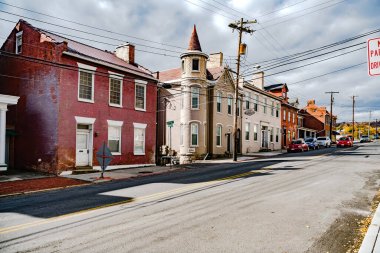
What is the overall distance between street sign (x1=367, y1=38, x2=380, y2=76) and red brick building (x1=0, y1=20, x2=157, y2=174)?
51.0 ft

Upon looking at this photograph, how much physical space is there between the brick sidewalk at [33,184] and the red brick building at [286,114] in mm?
39802

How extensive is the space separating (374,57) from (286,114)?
158 feet

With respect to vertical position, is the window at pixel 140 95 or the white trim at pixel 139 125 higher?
the window at pixel 140 95

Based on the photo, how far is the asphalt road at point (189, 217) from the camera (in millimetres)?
5926

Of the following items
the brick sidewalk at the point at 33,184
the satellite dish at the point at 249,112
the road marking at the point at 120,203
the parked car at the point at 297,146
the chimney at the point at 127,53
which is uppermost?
the chimney at the point at 127,53

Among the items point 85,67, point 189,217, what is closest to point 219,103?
point 85,67

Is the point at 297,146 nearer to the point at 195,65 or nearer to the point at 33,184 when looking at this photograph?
the point at 195,65

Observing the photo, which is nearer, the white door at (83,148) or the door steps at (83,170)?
the door steps at (83,170)

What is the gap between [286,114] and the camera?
51.5 metres

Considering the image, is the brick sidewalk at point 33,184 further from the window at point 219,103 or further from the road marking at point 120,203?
the window at point 219,103

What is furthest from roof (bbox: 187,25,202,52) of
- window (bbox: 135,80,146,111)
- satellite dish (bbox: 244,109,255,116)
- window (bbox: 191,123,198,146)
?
satellite dish (bbox: 244,109,255,116)

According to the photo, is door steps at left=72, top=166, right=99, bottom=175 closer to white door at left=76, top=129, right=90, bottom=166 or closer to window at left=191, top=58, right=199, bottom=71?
white door at left=76, top=129, right=90, bottom=166

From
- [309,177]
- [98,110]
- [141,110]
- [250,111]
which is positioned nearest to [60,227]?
[309,177]

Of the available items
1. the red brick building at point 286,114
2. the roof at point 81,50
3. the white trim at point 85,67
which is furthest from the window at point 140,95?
the red brick building at point 286,114
